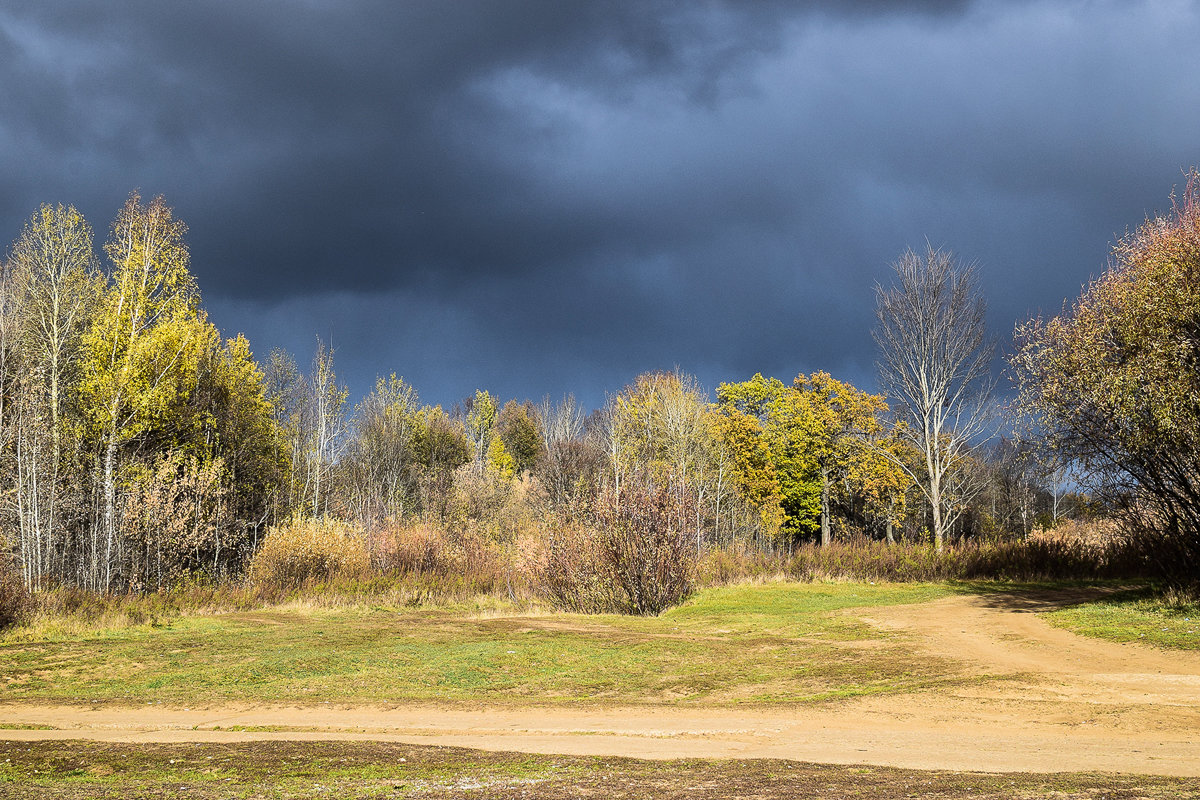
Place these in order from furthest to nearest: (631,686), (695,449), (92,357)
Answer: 1. (695,449)
2. (92,357)
3. (631,686)

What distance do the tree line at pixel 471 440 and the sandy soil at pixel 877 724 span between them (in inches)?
232

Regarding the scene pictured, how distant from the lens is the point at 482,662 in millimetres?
13297

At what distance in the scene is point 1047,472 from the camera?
17547 mm

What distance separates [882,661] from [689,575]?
31.0 ft

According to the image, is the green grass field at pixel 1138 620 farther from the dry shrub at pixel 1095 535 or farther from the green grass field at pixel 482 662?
the dry shrub at pixel 1095 535

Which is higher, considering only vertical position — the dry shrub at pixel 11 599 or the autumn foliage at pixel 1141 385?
the autumn foliage at pixel 1141 385

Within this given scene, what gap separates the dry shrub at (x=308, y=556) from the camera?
1050 inches

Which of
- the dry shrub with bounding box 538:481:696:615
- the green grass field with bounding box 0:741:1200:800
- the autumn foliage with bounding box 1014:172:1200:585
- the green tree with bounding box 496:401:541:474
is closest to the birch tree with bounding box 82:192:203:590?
the dry shrub with bounding box 538:481:696:615

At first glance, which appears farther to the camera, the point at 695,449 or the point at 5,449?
the point at 695,449

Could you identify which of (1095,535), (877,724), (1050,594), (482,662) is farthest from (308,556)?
(1095,535)

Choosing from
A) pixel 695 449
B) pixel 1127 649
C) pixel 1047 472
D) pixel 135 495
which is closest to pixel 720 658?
pixel 1127 649

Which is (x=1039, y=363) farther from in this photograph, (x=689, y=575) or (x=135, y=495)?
(x=135, y=495)

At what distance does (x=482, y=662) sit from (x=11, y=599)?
12.0 metres

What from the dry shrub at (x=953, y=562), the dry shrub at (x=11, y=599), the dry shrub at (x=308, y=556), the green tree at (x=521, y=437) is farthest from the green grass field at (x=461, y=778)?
the green tree at (x=521, y=437)
